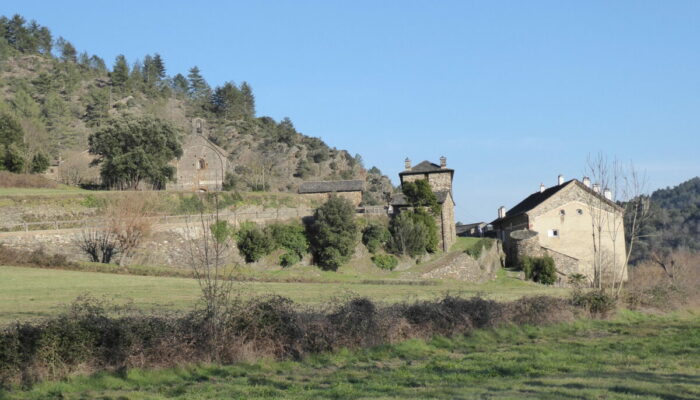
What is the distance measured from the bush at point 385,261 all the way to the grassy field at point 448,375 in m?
32.0

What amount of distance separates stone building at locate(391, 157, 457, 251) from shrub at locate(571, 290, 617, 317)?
33.9 m

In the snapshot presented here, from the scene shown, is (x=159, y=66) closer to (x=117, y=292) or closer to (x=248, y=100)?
(x=248, y=100)

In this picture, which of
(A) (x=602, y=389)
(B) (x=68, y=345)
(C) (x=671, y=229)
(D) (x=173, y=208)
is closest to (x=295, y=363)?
(B) (x=68, y=345)

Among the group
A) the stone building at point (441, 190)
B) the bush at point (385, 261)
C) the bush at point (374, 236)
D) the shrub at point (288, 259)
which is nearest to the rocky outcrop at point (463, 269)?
the bush at point (385, 261)

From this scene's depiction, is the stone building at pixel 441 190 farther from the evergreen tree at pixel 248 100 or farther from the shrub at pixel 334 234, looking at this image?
the evergreen tree at pixel 248 100

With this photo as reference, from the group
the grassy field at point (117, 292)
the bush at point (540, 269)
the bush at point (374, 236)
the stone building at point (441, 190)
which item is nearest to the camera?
the grassy field at point (117, 292)

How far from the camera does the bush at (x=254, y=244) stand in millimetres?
45188

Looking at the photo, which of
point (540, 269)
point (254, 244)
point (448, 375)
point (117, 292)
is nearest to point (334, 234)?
point (254, 244)

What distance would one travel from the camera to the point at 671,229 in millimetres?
90500

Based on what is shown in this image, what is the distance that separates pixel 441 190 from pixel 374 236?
1183 cm

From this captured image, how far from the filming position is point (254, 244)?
4522cm

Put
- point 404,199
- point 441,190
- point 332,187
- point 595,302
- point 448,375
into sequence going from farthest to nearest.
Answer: point 332,187 → point 441,190 → point 404,199 → point 595,302 → point 448,375

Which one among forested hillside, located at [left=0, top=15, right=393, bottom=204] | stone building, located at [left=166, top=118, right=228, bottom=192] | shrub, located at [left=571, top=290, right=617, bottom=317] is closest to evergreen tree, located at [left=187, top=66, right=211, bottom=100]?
forested hillside, located at [left=0, top=15, right=393, bottom=204]

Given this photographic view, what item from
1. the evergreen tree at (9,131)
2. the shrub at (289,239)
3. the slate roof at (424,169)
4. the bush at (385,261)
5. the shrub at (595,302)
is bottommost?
the shrub at (595,302)
